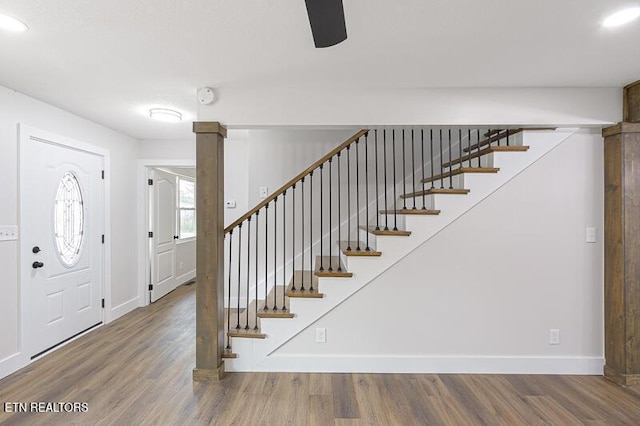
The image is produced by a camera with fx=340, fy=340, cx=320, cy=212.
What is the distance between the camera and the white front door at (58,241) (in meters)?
2.98

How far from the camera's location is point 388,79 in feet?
8.34

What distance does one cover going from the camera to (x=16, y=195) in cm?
286

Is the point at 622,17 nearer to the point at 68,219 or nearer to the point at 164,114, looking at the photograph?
the point at 164,114

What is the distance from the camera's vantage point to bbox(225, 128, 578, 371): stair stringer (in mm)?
2842

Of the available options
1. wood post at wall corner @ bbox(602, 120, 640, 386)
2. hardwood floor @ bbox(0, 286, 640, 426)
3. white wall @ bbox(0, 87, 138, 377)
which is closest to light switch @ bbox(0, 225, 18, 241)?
white wall @ bbox(0, 87, 138, 377)

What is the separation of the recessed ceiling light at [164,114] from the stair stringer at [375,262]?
2123 mm

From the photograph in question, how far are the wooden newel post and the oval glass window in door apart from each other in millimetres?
4967

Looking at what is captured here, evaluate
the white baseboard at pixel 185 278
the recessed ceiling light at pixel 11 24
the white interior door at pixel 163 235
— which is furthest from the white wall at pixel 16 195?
the white baseboard at pixel 185 278

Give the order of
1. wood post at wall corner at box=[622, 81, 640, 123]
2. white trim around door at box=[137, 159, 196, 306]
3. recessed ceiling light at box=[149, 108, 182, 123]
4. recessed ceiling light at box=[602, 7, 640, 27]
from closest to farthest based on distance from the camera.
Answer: recessed ceiling light at box=[602, 7, 640, 27], wood post at wall corner at box=[622, 81, 640, 123], recessed ceiling light at box=[149, 108, 182, 123], white trim around door at box=[137, 159, 196, 306]

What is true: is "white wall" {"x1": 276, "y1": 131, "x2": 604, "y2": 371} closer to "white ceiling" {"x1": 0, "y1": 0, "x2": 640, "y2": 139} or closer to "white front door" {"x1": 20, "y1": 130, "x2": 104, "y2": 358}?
"white ceiling" {"x1": 0, "y1": 0, "x2": 640, "y2": 139}

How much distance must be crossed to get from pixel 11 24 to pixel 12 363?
2.60 metres

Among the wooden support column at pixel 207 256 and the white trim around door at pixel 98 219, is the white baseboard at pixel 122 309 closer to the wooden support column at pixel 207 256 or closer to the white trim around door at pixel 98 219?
the white trim around door at pixel 98 219

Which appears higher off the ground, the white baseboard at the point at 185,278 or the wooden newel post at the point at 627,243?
the wooden newel post at the point at 627,243

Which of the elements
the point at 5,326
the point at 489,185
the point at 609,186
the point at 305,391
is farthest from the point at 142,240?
the point at 609,186
